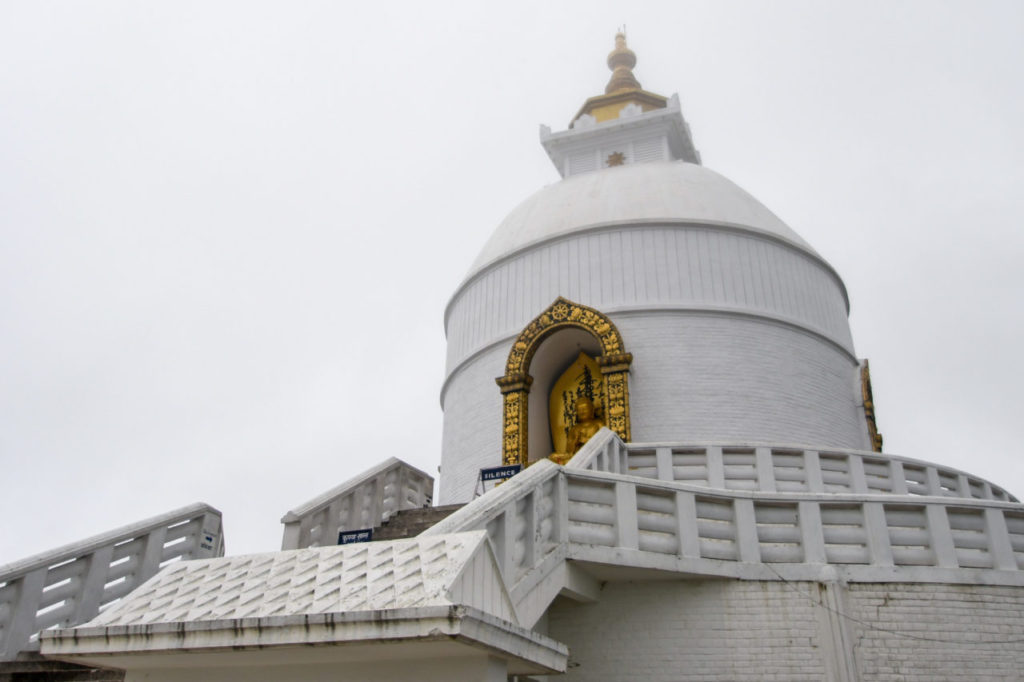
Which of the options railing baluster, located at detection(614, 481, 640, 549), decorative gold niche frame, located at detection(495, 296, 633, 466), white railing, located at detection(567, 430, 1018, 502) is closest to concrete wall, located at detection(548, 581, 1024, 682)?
railing baluster, located at detection(614, 481, 640, 549)

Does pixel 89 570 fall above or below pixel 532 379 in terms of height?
below

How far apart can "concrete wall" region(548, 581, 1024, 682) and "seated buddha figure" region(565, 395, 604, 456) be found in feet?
19.9

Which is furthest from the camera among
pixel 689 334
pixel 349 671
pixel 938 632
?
pixel 689 334

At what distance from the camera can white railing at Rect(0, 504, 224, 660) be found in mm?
7129

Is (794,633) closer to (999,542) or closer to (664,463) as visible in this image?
(999,542)

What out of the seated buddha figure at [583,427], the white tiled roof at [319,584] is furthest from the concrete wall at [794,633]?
the seated buddha figure at [583,427]

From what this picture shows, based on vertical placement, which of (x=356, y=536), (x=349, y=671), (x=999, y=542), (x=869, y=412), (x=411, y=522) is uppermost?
(x=869, y=412)

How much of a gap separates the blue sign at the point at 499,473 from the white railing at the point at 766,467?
1.73 m

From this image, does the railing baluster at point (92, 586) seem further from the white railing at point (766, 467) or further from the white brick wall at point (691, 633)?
the white railing at point (766, 467)

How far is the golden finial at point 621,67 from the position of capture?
74.9 ft

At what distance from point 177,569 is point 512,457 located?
9074 mm

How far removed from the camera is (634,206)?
15.5 meters

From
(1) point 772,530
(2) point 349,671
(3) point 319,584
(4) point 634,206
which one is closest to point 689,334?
(4) point 634,206

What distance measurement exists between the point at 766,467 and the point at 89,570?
7402mm
